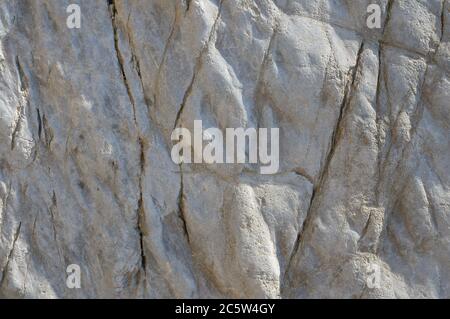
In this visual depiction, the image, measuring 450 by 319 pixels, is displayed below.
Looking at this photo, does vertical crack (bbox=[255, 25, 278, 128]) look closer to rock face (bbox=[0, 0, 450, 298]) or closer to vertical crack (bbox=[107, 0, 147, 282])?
rock face (bbox=[0, 0, 450, 298])

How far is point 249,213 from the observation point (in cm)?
466

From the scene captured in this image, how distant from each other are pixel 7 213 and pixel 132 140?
2.64 ft

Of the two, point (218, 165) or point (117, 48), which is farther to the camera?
point (117, 48)

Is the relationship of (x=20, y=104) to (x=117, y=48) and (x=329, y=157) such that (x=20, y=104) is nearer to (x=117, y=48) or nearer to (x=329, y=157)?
(x=117, y=48)

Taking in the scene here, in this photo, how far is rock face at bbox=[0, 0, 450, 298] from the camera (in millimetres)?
4699

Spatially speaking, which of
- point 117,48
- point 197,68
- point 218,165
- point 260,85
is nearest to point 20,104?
point 117,48

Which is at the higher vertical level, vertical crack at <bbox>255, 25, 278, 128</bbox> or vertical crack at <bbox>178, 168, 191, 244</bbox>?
vertical crack at <bbox>255, 25, 278, 128</bbox>

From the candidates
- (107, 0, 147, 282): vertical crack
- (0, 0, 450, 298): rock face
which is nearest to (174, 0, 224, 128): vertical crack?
(0, 0, 450, 298): rock face

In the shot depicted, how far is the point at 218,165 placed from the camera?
4.71m

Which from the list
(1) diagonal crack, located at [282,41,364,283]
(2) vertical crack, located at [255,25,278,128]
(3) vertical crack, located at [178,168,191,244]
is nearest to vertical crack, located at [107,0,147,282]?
(3) vertical crack, located at [178,168,191,244]

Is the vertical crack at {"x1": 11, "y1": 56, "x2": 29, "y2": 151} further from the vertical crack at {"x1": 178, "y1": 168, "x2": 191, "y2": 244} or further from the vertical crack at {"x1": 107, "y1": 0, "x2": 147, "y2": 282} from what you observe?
the vertical crack at {"x1": 178, "y1": 168, "x2": 191, "y2": 244}

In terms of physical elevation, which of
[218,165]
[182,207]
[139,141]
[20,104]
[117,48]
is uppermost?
[117,48]

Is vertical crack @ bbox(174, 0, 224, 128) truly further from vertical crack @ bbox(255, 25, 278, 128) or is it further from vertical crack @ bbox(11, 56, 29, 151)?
vertical crack @ bbox(11, 56, 29, 151)

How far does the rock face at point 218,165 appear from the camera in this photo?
4.70 meters
